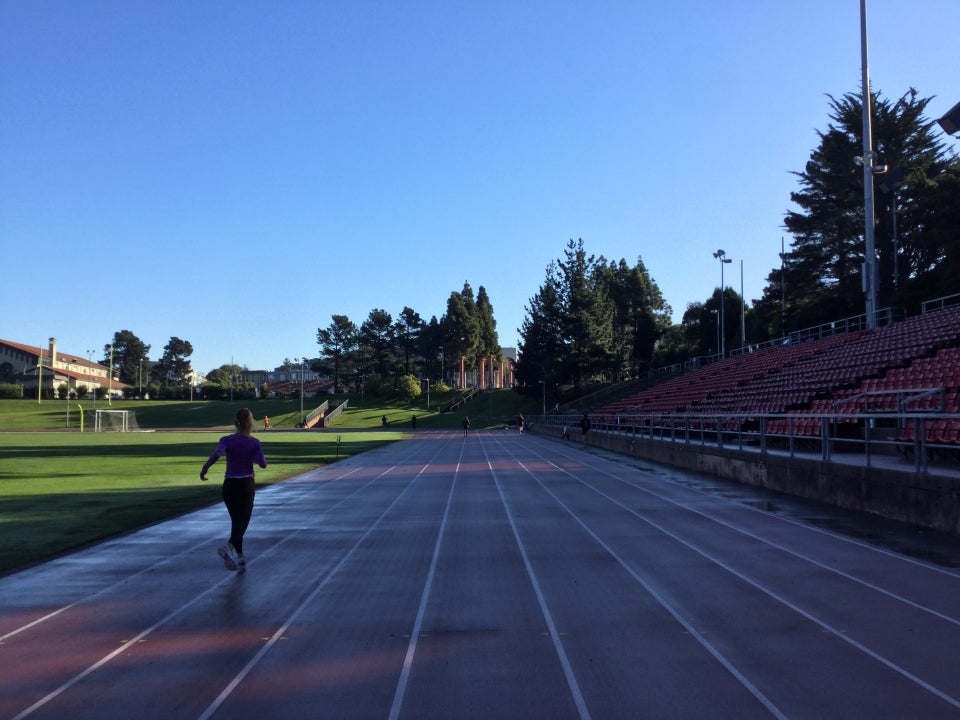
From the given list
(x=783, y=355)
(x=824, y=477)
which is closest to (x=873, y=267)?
(x=783, y=355)

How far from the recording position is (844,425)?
1775 centimetres

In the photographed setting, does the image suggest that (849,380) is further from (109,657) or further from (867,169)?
(109,657)

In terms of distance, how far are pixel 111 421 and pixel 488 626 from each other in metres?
75.2

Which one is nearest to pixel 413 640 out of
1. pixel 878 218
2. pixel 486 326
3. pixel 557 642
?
pixel 557 642

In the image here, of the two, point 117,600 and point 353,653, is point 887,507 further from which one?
point 117,600

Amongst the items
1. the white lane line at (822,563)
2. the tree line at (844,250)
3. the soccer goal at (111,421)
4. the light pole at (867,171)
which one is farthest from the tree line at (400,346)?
the white lane line at (822,563)

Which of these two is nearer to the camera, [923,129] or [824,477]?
[824,477]

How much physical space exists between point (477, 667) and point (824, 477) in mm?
9690

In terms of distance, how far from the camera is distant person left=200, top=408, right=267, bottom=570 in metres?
7.98

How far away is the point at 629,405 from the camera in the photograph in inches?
1966

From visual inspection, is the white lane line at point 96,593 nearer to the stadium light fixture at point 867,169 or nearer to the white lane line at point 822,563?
the white lane line at point 822,563

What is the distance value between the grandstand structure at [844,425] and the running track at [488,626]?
193 cm

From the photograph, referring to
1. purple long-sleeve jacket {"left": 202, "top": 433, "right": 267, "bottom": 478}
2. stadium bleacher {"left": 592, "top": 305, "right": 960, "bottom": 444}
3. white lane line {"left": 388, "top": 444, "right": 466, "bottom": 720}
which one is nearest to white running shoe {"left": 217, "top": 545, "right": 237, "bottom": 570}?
purple long-sleeve jacket {"left": 202, "top": 433, "right": 267, "bottom": 478}

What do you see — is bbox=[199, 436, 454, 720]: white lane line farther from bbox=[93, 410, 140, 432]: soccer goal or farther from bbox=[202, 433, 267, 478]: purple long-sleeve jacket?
bbox=[93, 410, 140, 432]: soccer goal
